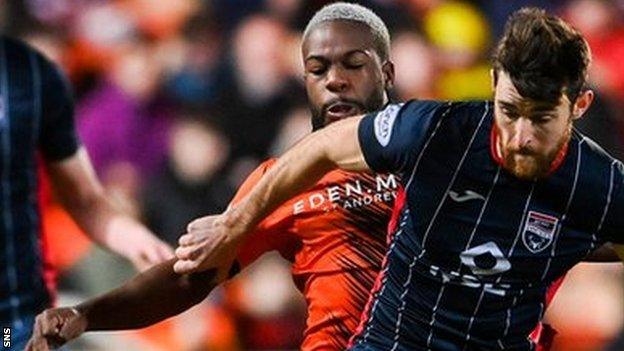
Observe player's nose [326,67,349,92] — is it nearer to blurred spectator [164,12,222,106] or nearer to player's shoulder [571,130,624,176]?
player's shoulder [571,130,624,176]

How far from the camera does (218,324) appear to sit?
812 centimetres

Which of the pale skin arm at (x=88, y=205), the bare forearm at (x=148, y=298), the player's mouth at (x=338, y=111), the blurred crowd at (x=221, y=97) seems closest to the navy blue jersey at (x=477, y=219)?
the player's mouth at (x=338, y=111)

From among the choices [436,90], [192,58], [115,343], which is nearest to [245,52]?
[192,58]

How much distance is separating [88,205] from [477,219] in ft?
7.02

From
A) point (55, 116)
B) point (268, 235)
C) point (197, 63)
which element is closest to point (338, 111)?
point (268, 235)

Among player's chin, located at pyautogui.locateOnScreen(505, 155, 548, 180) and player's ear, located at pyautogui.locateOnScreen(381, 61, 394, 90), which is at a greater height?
player's ear, located at pyautogui.locateOnScreen(381, 61, 394, 90)

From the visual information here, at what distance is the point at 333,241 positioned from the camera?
5188 mm

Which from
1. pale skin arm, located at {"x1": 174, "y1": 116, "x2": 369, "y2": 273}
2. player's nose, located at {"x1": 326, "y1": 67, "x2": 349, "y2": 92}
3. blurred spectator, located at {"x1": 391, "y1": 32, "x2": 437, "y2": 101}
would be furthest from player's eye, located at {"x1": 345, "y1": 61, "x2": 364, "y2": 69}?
blurred spectator, located at {"x1": 391, "y1": 32, "x2": 437, "y2": 101}

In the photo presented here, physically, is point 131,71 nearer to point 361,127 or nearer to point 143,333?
point 143,333

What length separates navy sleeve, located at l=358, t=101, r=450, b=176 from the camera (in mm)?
4445

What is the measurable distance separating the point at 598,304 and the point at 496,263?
376 cm

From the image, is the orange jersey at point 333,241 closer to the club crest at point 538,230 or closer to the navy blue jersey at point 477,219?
the navy blue jersey at point 477,219

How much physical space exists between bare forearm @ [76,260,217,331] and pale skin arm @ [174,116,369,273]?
354 mm

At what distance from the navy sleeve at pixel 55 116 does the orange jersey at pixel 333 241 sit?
46.1 inches
